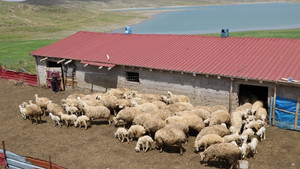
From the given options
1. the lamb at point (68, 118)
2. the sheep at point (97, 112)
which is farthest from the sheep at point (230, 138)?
the lamb at point (68, 118)

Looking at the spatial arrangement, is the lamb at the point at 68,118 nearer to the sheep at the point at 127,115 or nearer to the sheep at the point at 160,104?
the sheep at the point at 127,115

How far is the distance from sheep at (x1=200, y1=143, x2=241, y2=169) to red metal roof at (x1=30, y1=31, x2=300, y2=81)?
19.7 ft

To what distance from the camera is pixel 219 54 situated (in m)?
20.7

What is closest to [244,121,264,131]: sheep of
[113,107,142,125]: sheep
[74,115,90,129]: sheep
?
[113,107,142,125]: sheep

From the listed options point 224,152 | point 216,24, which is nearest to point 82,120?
point 224,152

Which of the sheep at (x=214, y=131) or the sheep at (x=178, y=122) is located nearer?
the sheep at (x=214, y=131)

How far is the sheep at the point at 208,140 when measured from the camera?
13.5 metres

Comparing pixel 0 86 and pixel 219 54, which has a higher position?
pixel 219 54

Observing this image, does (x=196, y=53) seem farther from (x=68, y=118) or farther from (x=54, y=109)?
(x=54, y=109)

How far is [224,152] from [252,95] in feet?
26.7

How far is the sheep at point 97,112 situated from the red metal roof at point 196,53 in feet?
16.0

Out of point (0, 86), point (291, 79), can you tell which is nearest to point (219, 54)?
point (291, 79)

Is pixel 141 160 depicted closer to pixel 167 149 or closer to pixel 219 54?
pixel 167 149

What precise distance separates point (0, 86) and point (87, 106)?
14887 millimetres
